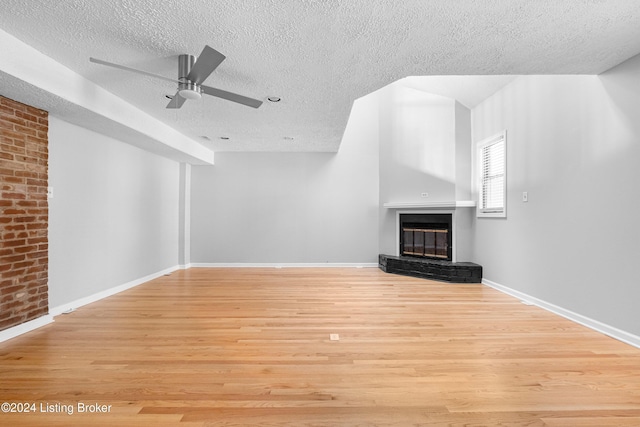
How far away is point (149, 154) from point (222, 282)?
8.10ft

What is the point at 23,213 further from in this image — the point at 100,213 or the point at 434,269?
the point at 434,269

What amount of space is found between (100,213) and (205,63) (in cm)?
280

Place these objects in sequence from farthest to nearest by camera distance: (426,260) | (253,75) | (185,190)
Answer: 1. (185,190)
2. (426,260)
3. (253,75)

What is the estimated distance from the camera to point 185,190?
5.99m

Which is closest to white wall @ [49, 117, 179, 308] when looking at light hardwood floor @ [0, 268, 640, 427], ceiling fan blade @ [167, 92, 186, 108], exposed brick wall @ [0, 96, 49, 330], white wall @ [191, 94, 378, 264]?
exposed brick wall @ [0, 96, 49, 330]

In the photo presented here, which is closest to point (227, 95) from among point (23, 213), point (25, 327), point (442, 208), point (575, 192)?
point (23, 213)

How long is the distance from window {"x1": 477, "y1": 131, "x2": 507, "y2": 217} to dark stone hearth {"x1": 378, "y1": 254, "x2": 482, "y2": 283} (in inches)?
35.9

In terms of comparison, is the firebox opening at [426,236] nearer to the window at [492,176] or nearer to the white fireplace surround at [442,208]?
the white fireplace surround at [442,208]

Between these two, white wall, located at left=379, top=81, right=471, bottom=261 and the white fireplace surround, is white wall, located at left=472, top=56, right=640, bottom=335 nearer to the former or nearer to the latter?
the white fireplace surround

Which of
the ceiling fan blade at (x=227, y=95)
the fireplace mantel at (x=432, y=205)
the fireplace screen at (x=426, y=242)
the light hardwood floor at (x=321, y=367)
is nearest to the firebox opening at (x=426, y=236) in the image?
the fireplace screen at (x=426, y=242)

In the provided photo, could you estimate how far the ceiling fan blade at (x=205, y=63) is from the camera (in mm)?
2027

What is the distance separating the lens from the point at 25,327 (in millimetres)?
2682

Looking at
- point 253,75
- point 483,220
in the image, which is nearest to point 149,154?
point 253,75

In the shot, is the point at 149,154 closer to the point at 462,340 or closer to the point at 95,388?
the point at 95,388
